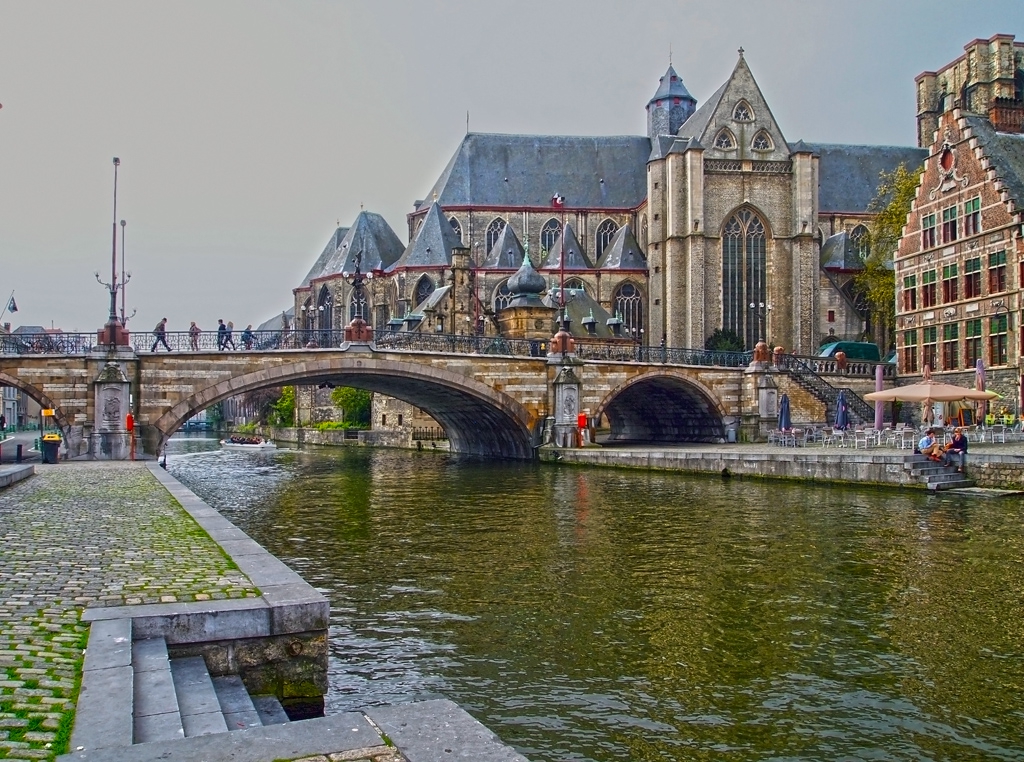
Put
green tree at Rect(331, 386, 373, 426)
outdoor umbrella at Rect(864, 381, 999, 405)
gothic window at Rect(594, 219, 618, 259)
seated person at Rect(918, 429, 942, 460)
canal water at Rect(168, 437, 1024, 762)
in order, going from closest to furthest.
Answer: canal water at Rect(168, 437, 1024, 762), seated person at Rect(918, 429, 942, 460), outdoor umbrella at Rect(864, 381, 999, 405), gothic window at Rect(594, 219, 618, 259), green tree at Rect(331, 386, 373, 426)

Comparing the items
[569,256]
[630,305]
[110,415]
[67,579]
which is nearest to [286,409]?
[569,256]

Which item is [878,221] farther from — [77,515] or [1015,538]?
[77,515]

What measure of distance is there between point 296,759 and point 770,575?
29.9 ft

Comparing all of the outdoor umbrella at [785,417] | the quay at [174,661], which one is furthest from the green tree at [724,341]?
the quay at [174,661]

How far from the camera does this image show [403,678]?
800 centimetres

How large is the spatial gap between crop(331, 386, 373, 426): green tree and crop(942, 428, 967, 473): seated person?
44277 mm

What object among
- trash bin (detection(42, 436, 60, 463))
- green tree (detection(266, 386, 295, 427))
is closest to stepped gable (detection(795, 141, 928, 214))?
green tree (detection(266, 386, 295, 427))

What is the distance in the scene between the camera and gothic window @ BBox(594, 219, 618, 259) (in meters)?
63.1

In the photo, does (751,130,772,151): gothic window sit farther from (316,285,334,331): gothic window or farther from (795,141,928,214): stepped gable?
(316,285,334,331): gothic window

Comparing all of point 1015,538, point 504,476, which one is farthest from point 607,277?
point 1015,538

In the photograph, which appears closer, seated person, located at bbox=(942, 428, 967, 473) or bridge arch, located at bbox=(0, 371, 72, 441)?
seated person, located at bbox=(942, 428, 967, 473)

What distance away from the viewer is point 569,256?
59.6 meters

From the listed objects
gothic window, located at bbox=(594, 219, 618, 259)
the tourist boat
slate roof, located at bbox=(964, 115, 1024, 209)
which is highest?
gothic window, located at bbox=(594, 219, 618, 259)

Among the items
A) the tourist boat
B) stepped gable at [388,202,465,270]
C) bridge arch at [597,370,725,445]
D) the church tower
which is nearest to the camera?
bridge arch at [597,370,725,445]
